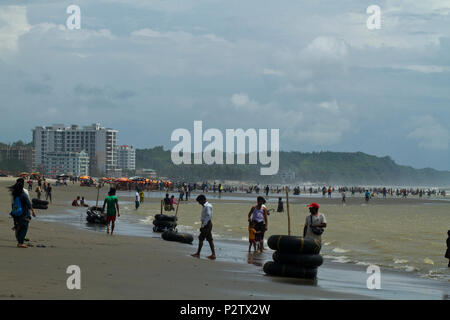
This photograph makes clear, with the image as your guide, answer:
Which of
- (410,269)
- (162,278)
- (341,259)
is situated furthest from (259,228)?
(162,278)

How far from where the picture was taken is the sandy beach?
8.68 metres

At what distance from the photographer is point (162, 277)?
34.3ft

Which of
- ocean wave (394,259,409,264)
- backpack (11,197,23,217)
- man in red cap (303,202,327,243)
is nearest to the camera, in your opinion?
man in red cap (303,202,327,243)

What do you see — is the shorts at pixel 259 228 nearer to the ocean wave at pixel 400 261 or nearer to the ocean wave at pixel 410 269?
the ocean wave at pixel 400 261

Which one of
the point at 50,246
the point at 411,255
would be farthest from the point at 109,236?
the point at 411,255

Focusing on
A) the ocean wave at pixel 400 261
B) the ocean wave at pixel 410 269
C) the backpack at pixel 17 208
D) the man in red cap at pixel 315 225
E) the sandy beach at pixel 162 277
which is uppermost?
the backpack at pixel 17 208

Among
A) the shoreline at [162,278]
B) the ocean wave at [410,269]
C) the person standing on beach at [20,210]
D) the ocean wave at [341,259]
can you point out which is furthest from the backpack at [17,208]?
the ocean wave at [410,269]

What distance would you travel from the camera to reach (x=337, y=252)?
711 inches

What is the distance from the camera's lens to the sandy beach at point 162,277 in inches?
342

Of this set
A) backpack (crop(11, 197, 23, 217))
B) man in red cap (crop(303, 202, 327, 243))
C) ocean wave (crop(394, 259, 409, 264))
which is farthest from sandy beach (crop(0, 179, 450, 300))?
ocean wave (crop(394, 259, 409, 264))

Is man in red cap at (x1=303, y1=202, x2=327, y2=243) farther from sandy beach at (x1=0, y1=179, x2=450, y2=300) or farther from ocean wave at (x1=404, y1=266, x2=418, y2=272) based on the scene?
ocean wave at (x1=404, y1=266, x2=418, y2=272)

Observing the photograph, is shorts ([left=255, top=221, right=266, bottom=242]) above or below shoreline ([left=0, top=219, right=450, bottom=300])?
above

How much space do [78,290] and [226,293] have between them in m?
2.28
